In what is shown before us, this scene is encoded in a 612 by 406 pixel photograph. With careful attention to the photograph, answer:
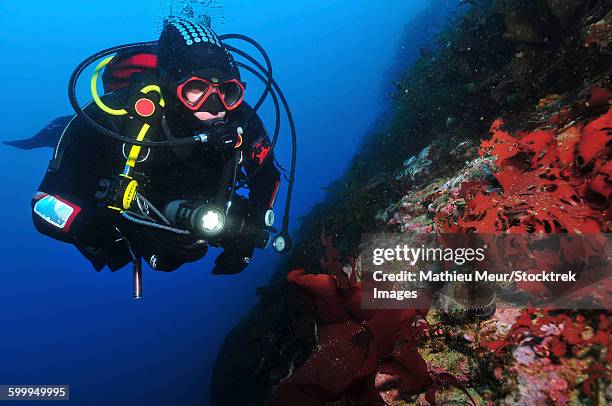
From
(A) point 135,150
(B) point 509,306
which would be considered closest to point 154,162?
(A) point 135,150

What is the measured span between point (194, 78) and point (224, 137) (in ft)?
2.48

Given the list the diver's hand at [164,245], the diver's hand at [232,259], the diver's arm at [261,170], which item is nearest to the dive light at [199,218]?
the diver's hand at [164,245]

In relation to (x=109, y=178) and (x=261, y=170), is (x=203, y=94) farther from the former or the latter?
(x=261, y=170)

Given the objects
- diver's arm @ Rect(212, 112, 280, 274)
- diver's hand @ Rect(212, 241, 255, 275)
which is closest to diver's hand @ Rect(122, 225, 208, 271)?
diver's arm @ Rect(212, 112, 280, 274)

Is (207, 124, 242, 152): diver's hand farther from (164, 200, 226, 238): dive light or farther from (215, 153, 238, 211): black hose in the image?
(164, 200, 226, 238): dive light

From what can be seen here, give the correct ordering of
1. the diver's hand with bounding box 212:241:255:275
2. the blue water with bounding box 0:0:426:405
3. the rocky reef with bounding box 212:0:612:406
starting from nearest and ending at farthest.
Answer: the rocky reef with bounding box 212:0:612:406, the diver's hand with bounding box 212:241:255:275, the blue water with bounding box 0:0:426:405

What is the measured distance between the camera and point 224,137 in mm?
3164

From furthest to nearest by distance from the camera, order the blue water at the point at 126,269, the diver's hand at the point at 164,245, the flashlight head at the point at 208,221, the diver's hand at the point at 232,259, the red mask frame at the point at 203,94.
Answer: the blue water at the point at 126,269, the diver's hand at the point at 232,259, the red mask frame at the point at 203,94, the diver's hand at the point at 164,245, the flashlight head at the point at 208,221

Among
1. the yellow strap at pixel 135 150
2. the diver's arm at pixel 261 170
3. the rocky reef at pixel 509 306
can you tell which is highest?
the diver's arm at pixel 261 170

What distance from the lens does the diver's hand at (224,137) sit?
316cm

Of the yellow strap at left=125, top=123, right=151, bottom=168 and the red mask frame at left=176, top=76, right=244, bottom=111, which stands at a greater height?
the red mask frame at left=176, top=76, right=244, bottom=111

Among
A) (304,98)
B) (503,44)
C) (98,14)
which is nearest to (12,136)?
(98,14)

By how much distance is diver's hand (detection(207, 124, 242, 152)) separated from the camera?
316 cm

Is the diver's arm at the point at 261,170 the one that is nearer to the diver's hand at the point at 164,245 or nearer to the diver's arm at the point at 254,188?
the diver's arm at the point at 254,188
